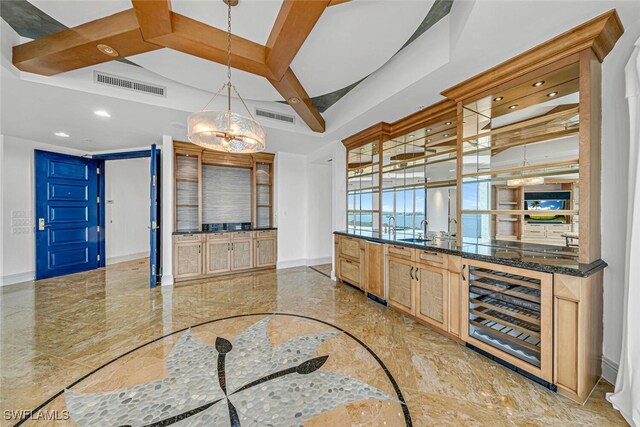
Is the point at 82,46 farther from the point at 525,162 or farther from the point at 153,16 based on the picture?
the point at 525,162

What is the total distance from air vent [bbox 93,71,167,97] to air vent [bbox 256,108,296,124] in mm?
1247

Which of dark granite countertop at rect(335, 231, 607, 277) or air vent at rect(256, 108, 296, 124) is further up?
air vent at rect(256, 108, 296, 124)

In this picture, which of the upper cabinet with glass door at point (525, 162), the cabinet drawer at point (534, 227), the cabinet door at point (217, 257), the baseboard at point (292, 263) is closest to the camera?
the upper cabinet with glass door at point (525, 162)

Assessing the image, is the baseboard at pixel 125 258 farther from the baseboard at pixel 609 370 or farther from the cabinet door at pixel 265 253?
the baseboard at pixel 609 370

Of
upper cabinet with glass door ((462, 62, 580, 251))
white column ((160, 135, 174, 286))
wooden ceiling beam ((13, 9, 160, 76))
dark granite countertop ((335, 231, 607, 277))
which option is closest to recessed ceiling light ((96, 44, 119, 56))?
wooden ceiling beam ((13, 9, 160, 76))

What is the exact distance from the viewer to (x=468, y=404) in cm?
163

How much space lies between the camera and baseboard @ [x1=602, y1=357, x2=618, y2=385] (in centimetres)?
179

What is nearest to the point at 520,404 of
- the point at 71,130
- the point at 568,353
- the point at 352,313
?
the point at 568,353

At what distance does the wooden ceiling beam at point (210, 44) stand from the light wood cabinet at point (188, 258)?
3347 mm

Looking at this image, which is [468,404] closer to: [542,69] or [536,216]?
[536,216]

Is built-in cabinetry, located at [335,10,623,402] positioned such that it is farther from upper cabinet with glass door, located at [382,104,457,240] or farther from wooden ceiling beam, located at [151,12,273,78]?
wooden ceiling beam, located at [151,12,273,78]

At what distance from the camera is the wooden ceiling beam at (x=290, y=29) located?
1585mm

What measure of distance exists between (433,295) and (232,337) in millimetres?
2194

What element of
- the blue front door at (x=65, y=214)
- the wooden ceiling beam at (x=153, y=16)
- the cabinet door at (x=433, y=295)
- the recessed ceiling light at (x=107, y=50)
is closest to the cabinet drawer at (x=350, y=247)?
the cabinet door at (x=433, y=295)
